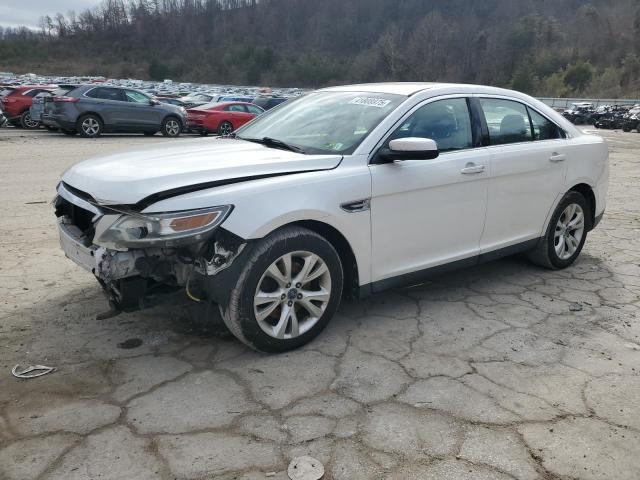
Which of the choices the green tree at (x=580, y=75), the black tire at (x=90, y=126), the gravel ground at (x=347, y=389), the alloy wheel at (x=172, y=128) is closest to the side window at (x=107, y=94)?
the black tire at (x=90, y=126)

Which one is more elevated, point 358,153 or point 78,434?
point 358,153

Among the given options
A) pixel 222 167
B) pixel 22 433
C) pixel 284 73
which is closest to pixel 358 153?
pixel 222 167

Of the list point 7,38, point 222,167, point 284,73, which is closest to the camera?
point 222,167

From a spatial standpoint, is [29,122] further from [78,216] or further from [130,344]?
[130,344]

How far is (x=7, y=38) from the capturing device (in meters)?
121

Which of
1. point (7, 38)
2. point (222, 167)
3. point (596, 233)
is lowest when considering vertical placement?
point (596, 233)

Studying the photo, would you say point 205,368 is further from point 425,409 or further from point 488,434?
point 488,434

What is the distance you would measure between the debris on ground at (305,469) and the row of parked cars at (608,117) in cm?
3682

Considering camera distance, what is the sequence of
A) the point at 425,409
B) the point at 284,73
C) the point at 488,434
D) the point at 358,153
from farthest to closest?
the point at 284,73 → the point at 358,153 → the point at 425,409 → the point at 488,434

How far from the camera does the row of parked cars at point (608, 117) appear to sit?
33.4 m

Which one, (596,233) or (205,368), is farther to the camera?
(596,233)

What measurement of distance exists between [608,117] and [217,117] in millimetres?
31646

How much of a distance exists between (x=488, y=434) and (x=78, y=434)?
193 cm

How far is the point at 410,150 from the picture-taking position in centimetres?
333
